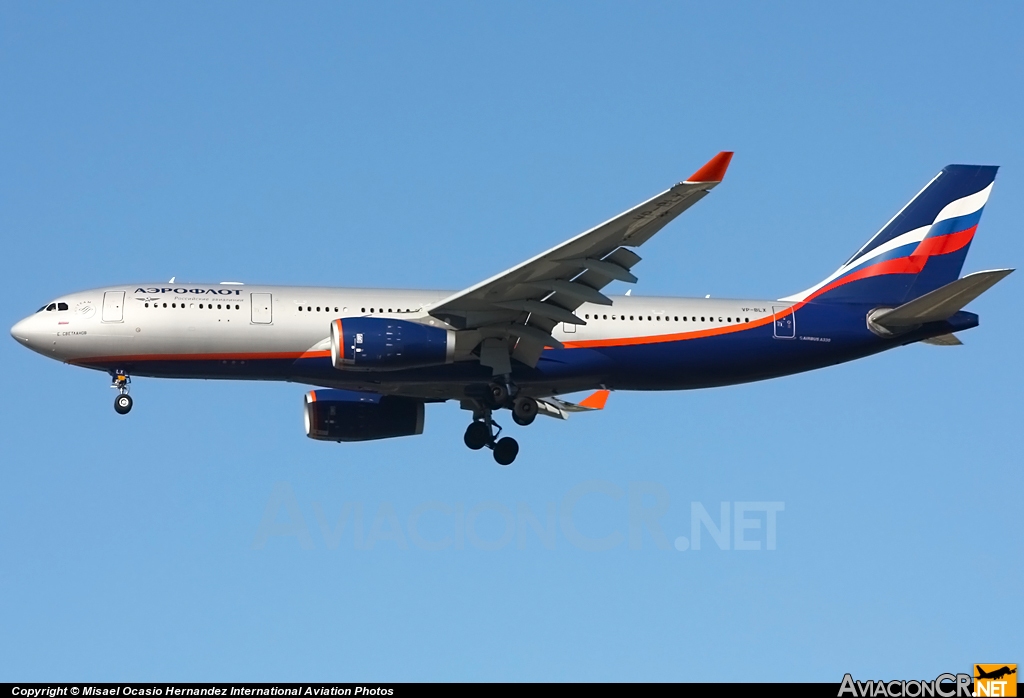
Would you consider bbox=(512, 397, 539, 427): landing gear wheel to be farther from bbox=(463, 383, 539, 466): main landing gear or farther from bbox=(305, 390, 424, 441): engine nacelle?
bbox=(305, 390, 424, 441): engine nacelle

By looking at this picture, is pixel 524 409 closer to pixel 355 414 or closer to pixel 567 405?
pixel 355 414

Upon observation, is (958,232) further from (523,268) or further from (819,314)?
(523,268)

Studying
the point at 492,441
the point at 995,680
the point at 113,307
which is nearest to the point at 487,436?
the point at 492,441

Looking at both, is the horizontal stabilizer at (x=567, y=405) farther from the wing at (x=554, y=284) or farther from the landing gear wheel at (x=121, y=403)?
the landing gear wheel at (x=121, y=403)

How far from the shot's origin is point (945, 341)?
41.3 meters

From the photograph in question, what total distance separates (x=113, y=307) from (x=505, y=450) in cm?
1115

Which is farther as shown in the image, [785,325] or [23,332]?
[785,325]

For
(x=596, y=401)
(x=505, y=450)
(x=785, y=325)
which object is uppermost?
(x=785, y=325)

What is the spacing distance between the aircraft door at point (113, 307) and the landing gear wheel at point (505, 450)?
10.7m

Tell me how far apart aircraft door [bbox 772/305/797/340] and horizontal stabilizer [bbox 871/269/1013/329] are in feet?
7.34

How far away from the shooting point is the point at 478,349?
39.1 meters

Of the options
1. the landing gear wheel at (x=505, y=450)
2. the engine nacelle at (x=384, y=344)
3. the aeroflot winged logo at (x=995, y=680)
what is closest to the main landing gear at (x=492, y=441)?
the landing gear wheel at (x=505, y=450)

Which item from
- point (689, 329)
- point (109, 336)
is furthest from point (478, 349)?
point (109, 336)

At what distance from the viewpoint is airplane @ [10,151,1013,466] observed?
123ft
